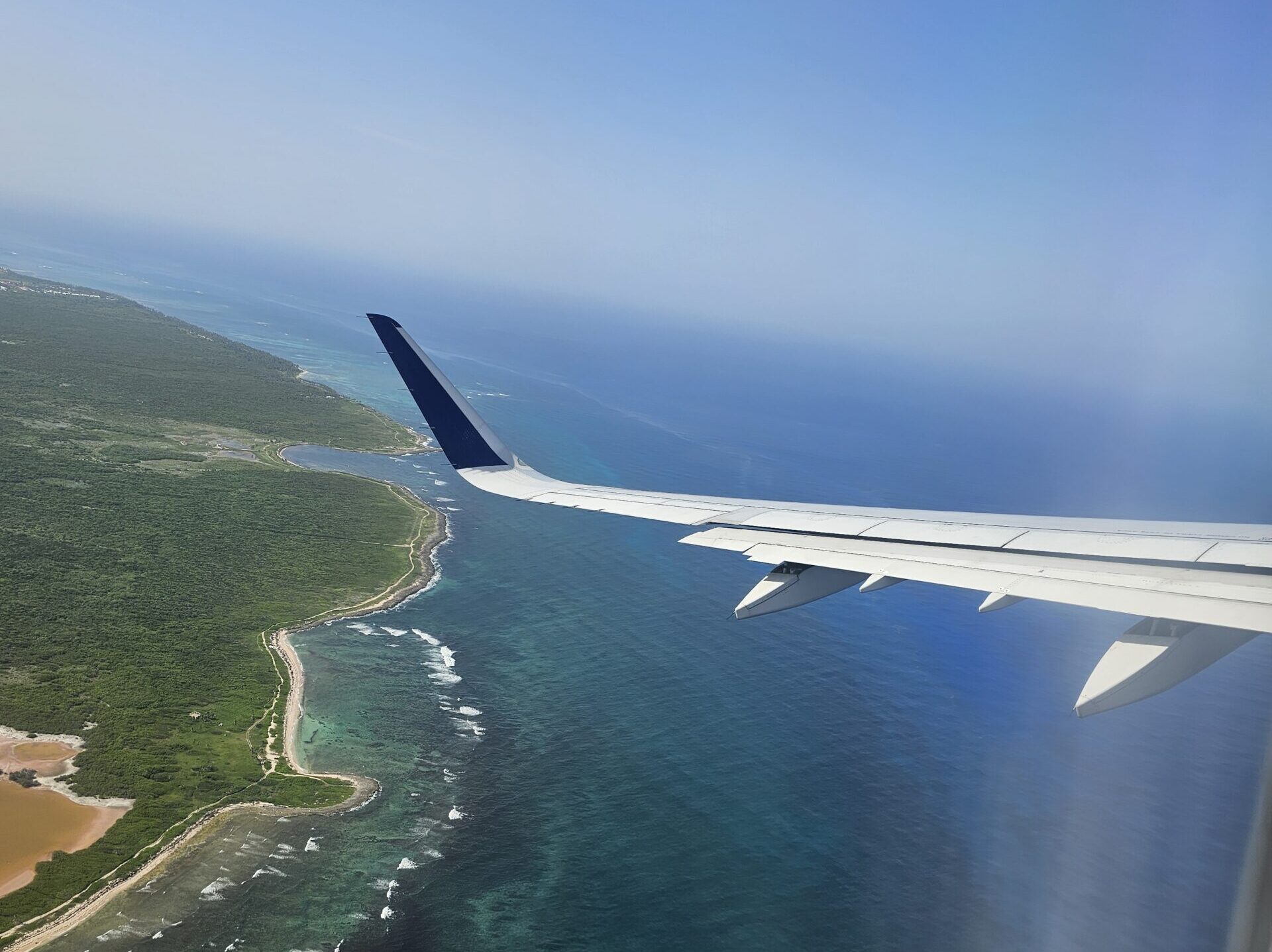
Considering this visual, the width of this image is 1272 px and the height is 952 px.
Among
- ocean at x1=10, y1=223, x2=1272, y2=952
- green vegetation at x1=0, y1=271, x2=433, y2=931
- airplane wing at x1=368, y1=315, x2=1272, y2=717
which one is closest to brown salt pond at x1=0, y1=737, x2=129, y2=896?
green vegetation at x1=0, y1=271, x2=433, y2=931

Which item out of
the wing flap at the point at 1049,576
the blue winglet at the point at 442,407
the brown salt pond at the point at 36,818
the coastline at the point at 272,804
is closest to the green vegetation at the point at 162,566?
the coastline at the point at 272,804

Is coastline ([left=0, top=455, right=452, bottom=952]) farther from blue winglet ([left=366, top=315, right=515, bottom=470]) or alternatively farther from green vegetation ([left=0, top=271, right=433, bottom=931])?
blue winglet ([left=366, top=315, right=515, bottom=470])

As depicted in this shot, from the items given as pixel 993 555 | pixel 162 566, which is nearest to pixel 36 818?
pixel 162 566

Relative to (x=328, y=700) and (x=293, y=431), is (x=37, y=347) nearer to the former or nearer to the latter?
(x=293, y=431)

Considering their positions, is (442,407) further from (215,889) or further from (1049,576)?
(215,889)

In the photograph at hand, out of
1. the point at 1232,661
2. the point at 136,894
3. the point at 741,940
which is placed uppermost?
the point at 1232,661

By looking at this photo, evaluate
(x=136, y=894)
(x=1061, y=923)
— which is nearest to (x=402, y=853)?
(x=136, y=894)
